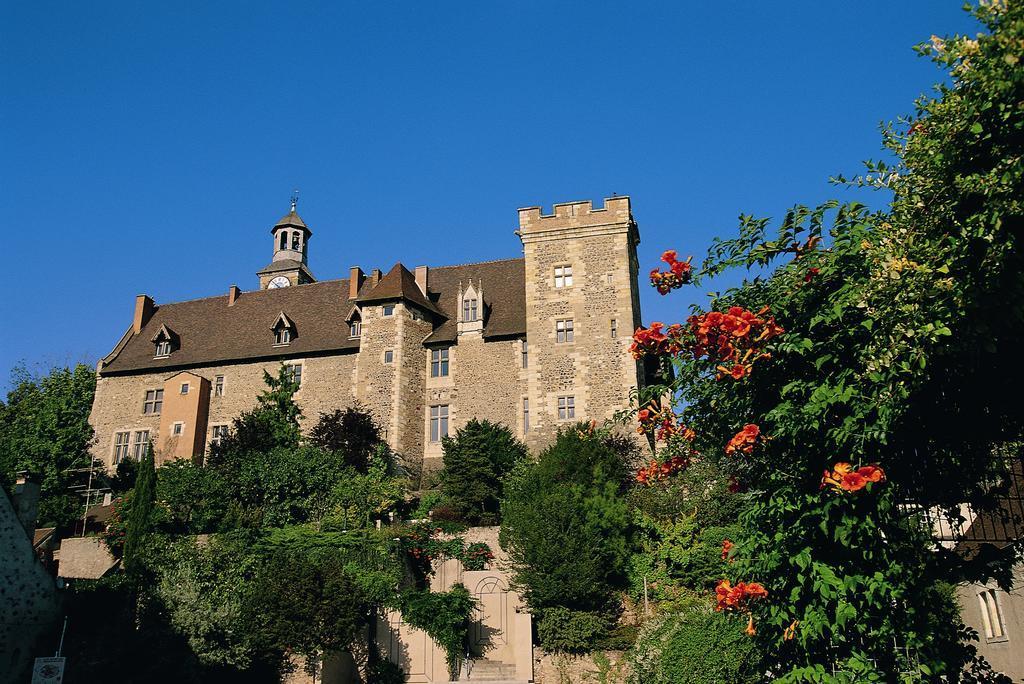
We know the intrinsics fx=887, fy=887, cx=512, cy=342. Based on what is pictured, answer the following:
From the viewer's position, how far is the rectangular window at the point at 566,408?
34.5 m

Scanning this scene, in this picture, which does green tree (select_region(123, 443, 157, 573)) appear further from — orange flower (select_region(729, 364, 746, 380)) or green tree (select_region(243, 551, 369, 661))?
orange flower (select_region(729, 364, 746, 380))

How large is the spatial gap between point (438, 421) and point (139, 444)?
1424 cm

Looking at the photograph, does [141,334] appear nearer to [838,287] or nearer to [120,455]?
[120,455]

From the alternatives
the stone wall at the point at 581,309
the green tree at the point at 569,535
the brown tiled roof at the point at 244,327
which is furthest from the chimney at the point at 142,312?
the green tree at the point at 569,535

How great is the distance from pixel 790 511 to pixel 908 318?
2146mm

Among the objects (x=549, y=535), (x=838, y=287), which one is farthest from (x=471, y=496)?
(x=838, y=287)

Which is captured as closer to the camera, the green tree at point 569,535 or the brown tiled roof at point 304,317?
the green tree at point 569,535

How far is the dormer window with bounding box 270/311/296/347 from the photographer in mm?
40312

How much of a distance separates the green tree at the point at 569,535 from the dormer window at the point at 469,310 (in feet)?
37.2

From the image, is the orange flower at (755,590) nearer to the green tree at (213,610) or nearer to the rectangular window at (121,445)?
the green tree at (213,610)

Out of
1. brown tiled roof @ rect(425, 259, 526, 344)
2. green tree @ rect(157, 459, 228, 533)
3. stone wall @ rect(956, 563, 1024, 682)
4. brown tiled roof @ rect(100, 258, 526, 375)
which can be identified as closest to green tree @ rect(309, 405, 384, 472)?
green tree @ rect(157, 459, 228, 533)

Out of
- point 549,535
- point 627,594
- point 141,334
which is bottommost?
point 627,594

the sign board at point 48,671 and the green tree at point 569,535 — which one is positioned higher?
the green tree at point 569,535

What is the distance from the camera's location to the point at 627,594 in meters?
24.6
